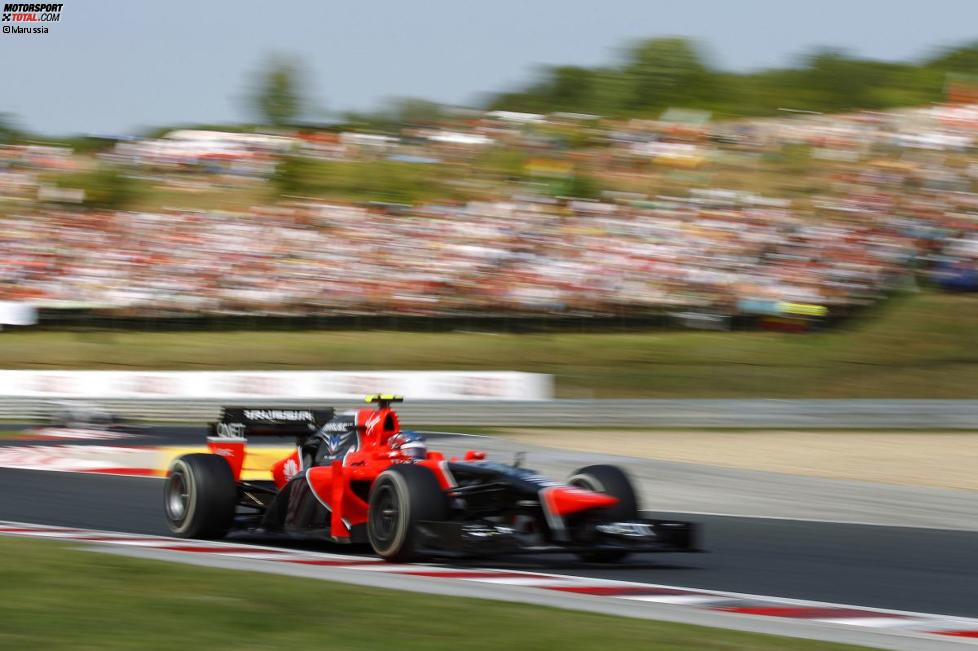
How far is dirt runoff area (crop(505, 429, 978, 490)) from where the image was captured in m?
13.7

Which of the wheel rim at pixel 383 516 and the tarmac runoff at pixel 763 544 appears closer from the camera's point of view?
the tarmac runoff at pixel 763 544

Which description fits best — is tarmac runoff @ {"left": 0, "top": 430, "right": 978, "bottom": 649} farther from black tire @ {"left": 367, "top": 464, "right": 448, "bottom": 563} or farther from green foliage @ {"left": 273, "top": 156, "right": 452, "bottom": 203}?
green foliage @ {"left": 273, "top": 156, "right": 452, "bottom": 203}

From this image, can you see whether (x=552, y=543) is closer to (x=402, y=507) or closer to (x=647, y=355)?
(x=402, y=507)

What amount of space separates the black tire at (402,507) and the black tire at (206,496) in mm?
1388

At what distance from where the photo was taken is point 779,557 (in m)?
7.85

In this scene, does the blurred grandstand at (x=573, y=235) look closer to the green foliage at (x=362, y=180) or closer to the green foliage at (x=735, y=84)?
the green foliage at (x=362, y=180)

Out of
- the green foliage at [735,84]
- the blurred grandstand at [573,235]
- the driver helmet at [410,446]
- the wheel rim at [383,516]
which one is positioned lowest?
the wheel rim at [383,516]

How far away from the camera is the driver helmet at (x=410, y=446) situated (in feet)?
24.2

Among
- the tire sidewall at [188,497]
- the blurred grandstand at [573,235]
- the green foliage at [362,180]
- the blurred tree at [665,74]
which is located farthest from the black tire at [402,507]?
the blurred tree at [665,74]

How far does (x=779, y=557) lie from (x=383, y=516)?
2625 millimetres

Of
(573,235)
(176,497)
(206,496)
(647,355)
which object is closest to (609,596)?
(206,496)

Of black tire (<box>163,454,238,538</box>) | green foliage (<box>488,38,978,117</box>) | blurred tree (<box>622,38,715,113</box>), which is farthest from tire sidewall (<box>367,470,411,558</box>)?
blurred tree (<box>622,38,715,113</box>)

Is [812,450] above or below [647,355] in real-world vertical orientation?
below

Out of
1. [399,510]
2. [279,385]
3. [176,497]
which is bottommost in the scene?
[176,497]
